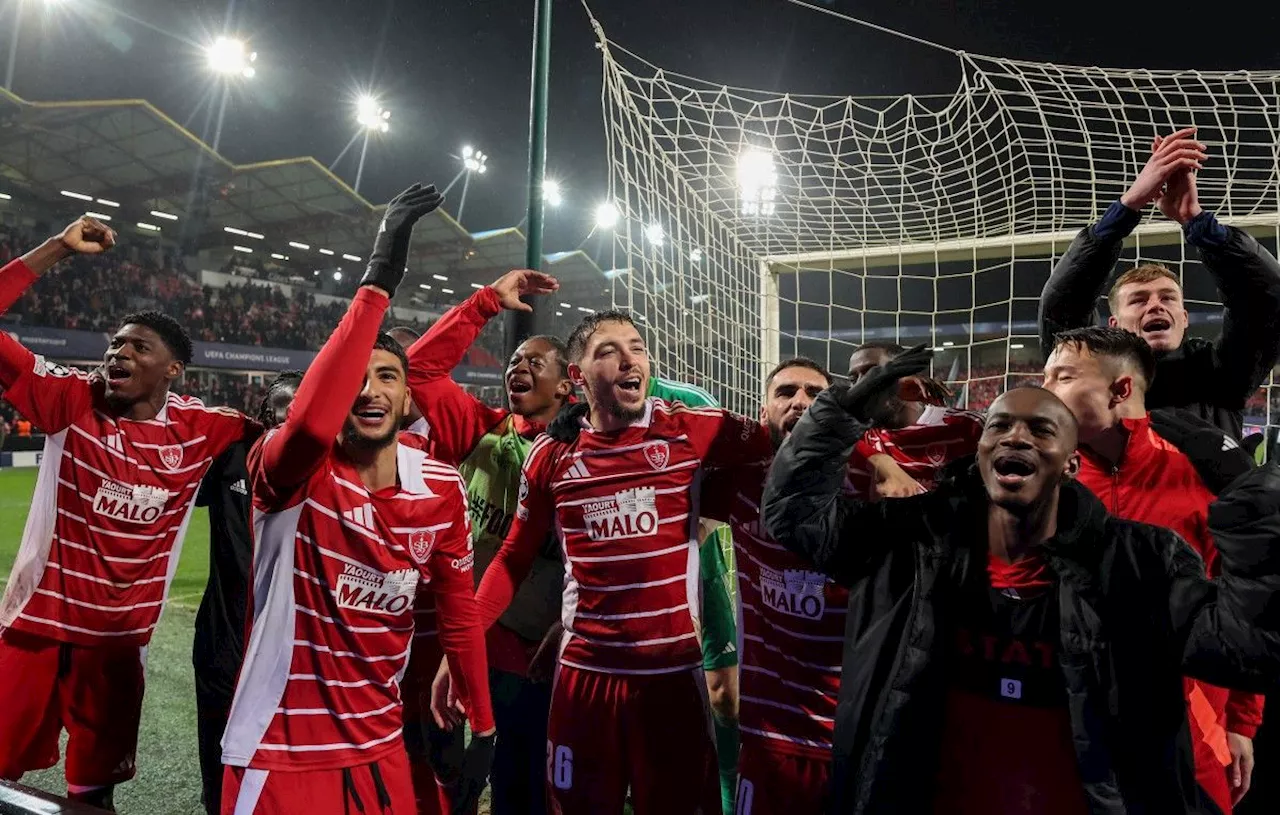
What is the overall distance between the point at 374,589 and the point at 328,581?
0.11 m

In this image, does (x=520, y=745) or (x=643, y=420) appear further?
(x=520, y=745)

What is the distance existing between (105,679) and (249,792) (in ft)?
4.58

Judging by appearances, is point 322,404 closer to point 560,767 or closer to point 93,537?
point 560,767

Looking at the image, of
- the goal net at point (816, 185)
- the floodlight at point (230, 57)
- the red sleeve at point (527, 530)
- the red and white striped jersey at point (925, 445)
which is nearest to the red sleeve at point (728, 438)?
the red and white striped jersey at point (925, 445)

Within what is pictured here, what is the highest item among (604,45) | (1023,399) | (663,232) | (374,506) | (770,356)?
(604,45)

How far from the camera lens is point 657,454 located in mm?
2660

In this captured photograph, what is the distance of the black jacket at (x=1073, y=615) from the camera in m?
A: 1.50

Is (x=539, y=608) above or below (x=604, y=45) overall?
below

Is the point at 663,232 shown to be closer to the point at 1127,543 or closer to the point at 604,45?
the point at 604,45

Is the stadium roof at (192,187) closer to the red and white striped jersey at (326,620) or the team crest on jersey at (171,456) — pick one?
the team crest on jersey at (171,456)

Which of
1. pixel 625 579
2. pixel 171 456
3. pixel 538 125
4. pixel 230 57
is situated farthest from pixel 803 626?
pixel 230 57

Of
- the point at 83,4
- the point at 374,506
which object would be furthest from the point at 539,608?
the point at 83,4

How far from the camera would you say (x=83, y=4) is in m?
23.2

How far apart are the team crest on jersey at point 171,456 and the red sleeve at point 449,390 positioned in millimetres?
867
